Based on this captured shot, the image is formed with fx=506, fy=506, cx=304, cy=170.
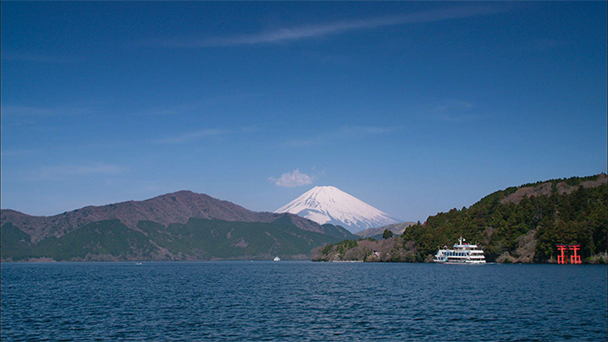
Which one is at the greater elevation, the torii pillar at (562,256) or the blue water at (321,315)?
the torii pillar at (562,256)

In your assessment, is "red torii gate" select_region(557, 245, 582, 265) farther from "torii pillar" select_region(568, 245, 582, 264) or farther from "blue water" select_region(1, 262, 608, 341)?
"blue water" select_region(1, 262, 608, 341)

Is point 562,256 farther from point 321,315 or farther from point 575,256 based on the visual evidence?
point 321,315

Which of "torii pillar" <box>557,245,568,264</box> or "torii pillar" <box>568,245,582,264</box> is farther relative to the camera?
"torii pillar" <box>557,245,568,264</box>

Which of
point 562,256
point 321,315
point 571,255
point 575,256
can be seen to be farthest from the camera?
point 562,256

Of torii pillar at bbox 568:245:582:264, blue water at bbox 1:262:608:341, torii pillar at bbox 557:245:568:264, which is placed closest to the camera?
blue water at bbox 1:262:608:341

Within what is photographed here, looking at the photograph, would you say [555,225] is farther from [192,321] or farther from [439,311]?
[192,321]

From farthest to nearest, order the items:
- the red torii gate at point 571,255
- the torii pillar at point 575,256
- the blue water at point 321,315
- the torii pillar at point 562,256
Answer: the torii pillar at point 562,256
the red torii gate at point 571,255
the torii pillar at point 575,256
the blue water at point 321,315

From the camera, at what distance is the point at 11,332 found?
54.2m

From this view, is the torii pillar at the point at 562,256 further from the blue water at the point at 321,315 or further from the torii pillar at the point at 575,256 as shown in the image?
the blue water at the point at 321,315

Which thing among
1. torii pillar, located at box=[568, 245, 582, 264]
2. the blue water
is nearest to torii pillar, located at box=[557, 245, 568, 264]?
torii pillar, located at box=[568, 245, 582, 264]

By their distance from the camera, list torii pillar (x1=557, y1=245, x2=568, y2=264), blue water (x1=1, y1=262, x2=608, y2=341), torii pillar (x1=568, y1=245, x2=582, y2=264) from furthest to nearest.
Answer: torii pillar (x1=557, y1=245, x2=568, y2=264) → torii pillar (x1=568, y1=245, x2=582, y2=264) → blue water (x1=1, y1=262, x2=608, y2=341)

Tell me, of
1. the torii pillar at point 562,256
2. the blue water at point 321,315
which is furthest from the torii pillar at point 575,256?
the blue water at point 321,315

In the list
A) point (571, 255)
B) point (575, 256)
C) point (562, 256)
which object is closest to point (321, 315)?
point (575, 256)

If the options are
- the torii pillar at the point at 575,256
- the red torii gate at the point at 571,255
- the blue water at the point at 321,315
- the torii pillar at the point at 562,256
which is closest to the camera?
the blue water at the point at 321,315
